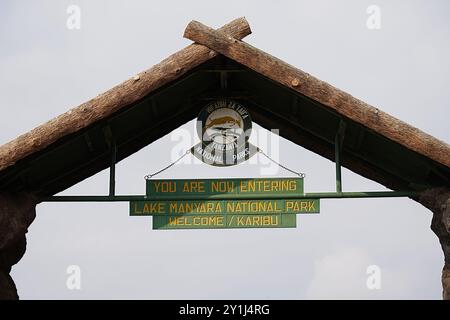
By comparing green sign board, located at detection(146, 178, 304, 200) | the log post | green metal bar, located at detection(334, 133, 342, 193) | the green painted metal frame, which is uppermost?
green metal bar, located at detection(334, 133, 342, 193)

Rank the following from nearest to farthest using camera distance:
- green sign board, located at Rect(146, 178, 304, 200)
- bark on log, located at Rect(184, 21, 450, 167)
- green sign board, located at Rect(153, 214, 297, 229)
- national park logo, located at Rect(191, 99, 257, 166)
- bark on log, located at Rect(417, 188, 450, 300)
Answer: bark on log, located at Rect(184, 21, 450, 167) < bark on log, located at Rect(417, 188, 450, 300) < green sign board, located at Rect(153, 214, 297, 229) < green sign board, located at Rect(146, 178, 304, 200) < national park logo, located at Rect(191, 99, 257, 166)

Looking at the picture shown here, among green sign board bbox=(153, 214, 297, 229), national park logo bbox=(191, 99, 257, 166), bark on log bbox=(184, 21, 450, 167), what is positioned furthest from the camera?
national park logo bbox=(191, 99, 257, 166)

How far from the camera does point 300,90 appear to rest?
14422 mm

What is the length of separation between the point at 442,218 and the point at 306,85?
8.98ft

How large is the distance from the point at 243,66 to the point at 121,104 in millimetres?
1801

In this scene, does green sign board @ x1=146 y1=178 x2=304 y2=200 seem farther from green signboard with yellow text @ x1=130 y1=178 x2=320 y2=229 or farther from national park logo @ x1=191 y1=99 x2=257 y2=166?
national park logo @ x1=191 y1=99 x2=257 y2=166

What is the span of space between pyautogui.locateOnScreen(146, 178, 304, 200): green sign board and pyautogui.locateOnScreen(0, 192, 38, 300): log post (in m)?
1.77

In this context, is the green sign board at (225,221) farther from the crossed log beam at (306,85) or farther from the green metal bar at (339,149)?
the crossed log beam at (306,85)

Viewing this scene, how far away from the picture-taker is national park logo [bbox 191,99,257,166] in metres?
15.5

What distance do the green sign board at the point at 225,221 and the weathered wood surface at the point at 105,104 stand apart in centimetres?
186

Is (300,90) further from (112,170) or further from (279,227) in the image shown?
(112,170)

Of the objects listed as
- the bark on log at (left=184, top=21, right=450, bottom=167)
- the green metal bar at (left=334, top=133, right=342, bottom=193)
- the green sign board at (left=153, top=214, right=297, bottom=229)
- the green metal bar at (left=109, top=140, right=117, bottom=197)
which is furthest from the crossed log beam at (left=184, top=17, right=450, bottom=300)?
the green metal bar at (left=109, top=140, right=117, bottom=197)

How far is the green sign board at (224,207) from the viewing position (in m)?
15.1

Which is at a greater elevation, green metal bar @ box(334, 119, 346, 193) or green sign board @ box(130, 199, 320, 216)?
green metal bar @ box(334, 119, 346, 193)
